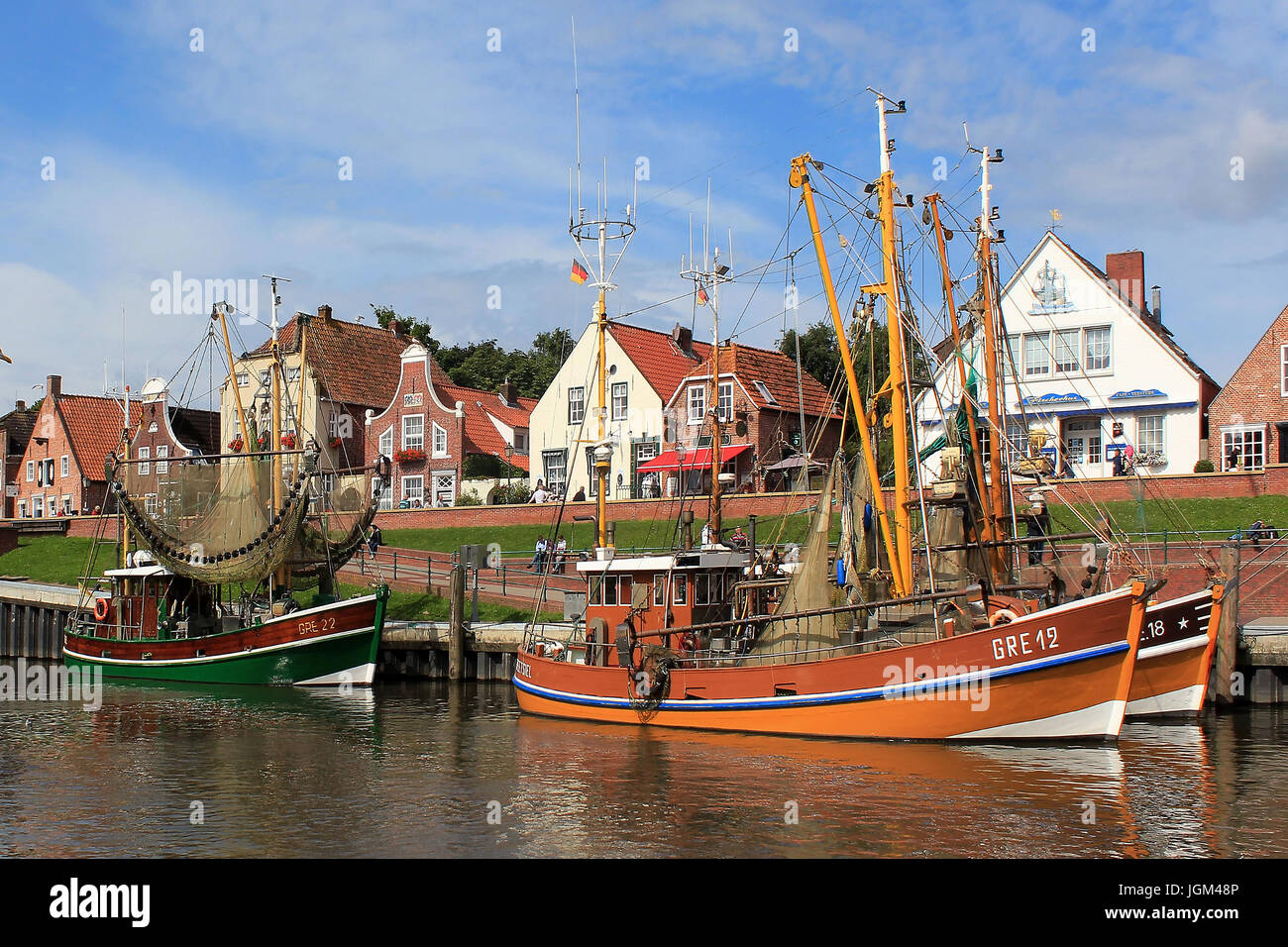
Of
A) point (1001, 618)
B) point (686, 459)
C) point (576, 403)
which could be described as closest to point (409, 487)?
point (576, 403)

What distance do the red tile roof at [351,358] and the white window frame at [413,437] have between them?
4.95 m

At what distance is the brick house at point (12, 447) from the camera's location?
296 feet

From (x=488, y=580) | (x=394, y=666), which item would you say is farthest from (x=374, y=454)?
(x=394, y=666)

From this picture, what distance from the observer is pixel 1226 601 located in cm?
2688

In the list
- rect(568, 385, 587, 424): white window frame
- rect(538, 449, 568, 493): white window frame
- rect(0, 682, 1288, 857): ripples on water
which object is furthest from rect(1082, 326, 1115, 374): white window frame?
rect(0, 682, 1288, 857): ripples on water

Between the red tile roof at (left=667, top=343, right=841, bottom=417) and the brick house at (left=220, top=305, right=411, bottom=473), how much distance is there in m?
21.7

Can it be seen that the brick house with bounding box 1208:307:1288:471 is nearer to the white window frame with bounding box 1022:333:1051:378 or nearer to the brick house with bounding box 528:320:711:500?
the white window frame with bounding box 1022:333:1051:378

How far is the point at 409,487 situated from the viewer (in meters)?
66.2

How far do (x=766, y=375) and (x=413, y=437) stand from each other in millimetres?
20683

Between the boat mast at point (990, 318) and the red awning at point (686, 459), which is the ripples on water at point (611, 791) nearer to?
the boat mast at point (990, 318)

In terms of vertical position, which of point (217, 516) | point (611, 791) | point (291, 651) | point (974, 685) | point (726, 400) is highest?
point (726, 400)

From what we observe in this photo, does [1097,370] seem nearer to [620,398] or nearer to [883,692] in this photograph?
[620,398]

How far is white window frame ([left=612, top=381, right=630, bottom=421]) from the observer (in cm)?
5997
